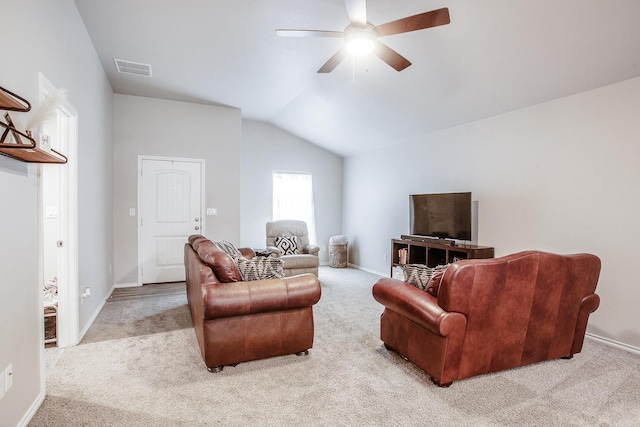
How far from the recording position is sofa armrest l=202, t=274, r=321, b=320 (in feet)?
7.61

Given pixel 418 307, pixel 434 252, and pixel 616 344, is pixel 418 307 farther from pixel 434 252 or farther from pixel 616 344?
pixel 434 252

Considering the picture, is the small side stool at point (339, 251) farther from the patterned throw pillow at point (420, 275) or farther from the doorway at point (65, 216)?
the doorway at point (65, 216)

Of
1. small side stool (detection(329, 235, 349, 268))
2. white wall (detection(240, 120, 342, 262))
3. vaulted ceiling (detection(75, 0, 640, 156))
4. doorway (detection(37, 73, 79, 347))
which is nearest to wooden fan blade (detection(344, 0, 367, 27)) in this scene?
vaulted ceiling (detection(75, 0, 640, 156))

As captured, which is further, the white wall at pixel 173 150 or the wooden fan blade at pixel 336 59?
the white wall at pixel 173 150

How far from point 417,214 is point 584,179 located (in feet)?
6.85

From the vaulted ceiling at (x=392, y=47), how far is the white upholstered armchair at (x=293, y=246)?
2.32 m

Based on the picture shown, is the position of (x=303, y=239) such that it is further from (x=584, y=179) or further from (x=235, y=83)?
(x=584, y=179)

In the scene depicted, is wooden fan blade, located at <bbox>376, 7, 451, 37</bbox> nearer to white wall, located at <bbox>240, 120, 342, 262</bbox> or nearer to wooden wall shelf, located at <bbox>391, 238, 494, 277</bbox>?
wooden wall shelf, located at <bbox>391, 238, 494, 277</bbox>

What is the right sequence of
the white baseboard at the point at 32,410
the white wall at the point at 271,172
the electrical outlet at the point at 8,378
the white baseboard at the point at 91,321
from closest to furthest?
the electrical outlet at the point at 8,378
the white baseboard at the point at 32,410
the white baseboard at the point at 91,321
the white wall at the point at 271,172

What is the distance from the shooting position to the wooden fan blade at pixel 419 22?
6.94 ft

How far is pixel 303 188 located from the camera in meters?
7.05

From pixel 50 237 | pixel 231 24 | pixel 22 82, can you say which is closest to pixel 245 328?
pixel 22 82

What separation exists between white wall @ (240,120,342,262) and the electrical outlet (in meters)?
4.82

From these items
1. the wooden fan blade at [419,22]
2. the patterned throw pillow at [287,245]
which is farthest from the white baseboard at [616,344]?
the patterned throw pillow at [287,245]
